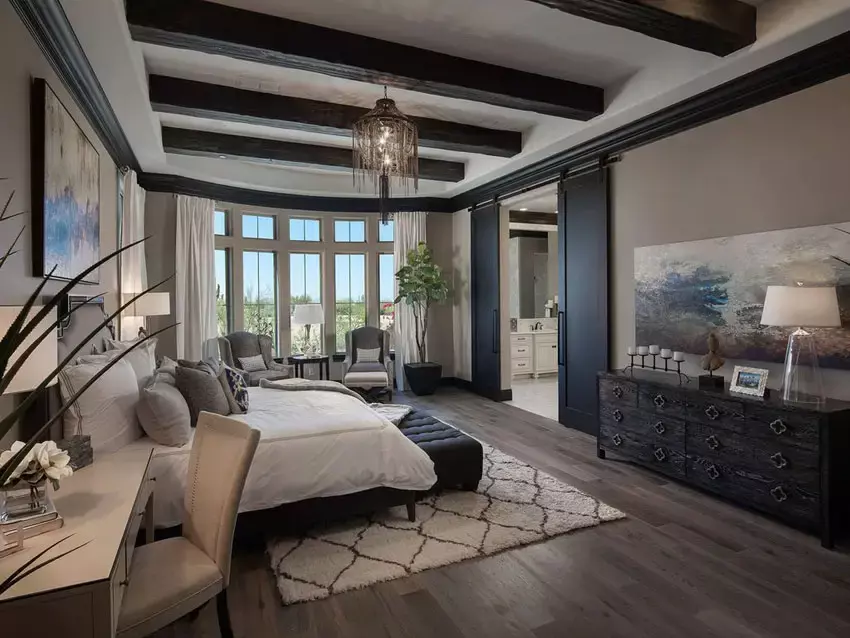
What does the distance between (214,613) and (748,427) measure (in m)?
3.19

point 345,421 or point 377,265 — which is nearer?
point 345,421

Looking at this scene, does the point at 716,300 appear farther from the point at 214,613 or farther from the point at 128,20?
the point at 128,20

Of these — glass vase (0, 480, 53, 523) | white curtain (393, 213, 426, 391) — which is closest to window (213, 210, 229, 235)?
white curtain (393, 213, 426, 391)

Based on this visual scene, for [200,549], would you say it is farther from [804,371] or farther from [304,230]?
[304,230]

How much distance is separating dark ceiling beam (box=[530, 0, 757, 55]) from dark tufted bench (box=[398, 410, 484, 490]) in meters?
2.71

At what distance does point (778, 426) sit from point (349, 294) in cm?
603

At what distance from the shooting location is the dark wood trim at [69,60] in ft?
8.14

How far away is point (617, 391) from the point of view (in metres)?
4.25

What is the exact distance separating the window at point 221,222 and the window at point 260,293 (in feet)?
1.37

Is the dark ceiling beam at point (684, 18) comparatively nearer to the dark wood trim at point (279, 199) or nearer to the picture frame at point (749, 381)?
the picture frame at point (749, 381)

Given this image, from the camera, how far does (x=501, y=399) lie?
273 inches

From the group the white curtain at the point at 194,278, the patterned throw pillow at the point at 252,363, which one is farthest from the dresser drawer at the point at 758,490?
the white curtain at the point at 194,278

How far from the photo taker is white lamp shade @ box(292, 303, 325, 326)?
7.06 metres

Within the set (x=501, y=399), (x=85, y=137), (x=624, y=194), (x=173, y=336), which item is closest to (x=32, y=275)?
(x=85, y=137)
